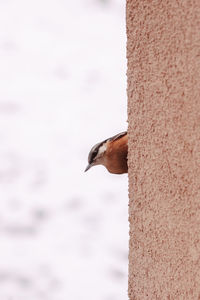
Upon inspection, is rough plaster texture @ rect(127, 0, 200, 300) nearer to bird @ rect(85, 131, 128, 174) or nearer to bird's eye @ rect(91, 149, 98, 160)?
bird @ rect(85, 131, 128, 174)

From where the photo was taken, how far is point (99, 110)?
15.4 ft

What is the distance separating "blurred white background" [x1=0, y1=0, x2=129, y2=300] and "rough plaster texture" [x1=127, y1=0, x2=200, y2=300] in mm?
2330

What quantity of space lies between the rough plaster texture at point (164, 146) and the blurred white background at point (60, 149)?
233cm

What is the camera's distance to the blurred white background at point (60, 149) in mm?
3361

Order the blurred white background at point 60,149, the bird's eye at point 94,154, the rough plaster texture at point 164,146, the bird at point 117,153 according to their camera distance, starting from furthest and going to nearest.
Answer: the blurred white background at point 60,149 < the bird's eye at point 94,154 < the bird at point 117,153 < the rough plaster texture at point 164,146

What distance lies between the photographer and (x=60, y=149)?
14.4 ft

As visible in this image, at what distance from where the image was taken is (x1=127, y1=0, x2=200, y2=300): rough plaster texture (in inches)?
28.8

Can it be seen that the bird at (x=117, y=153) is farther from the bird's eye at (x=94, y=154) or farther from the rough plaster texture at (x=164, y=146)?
the rough plaster texture at (x=164, y=146)

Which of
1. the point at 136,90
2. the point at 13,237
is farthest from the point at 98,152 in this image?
the point at 13,237

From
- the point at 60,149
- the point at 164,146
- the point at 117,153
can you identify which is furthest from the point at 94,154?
the point at 60,149

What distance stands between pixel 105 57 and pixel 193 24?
4460 mm

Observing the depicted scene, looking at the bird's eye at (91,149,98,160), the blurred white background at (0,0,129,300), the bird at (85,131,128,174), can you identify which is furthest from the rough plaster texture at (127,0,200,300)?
the blurred white background at (0,0,129,300)

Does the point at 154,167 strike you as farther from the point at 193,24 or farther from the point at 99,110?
the point at 99,110

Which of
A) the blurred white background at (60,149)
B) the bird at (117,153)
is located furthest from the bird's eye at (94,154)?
the blurred white background at (60,149)
